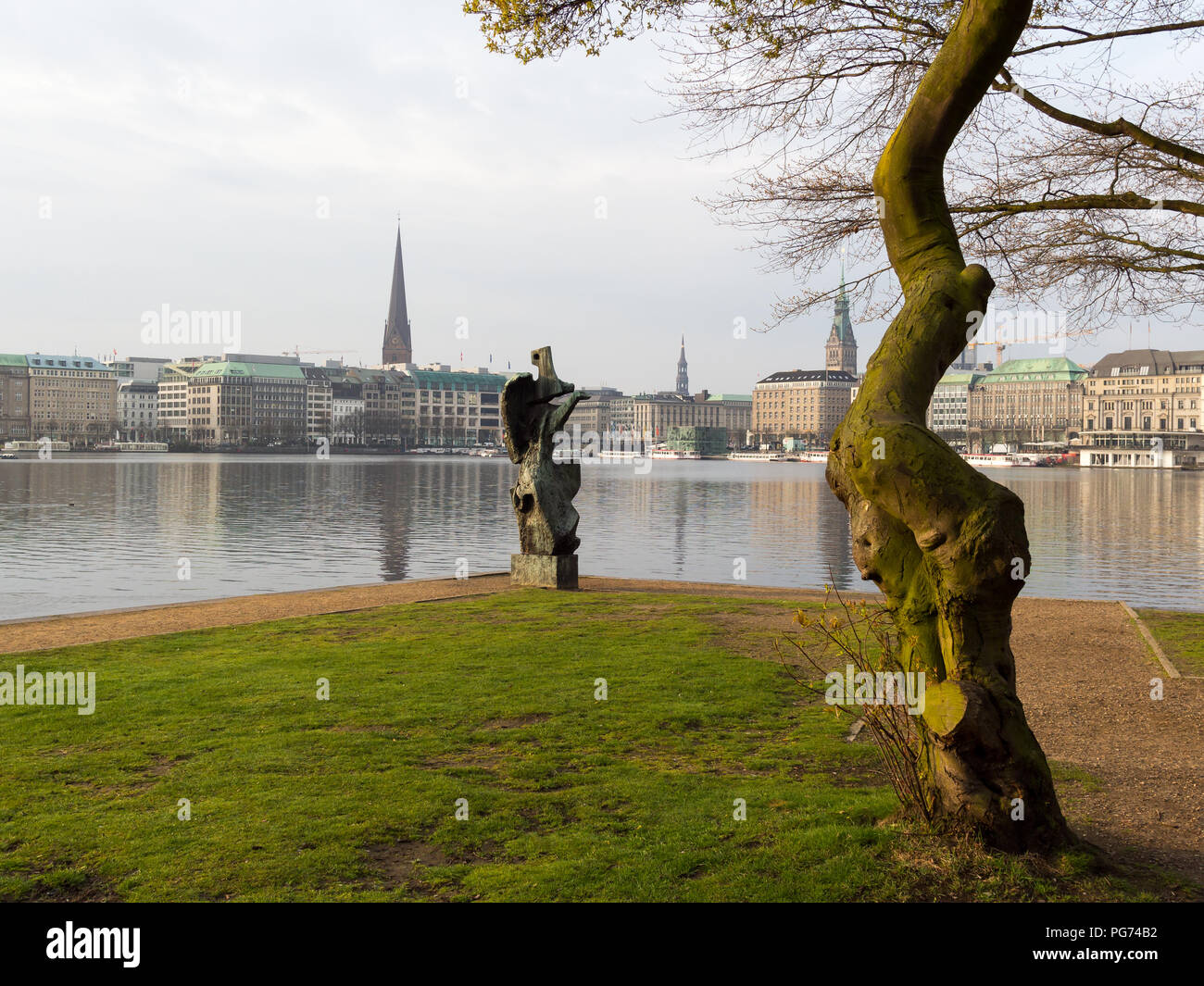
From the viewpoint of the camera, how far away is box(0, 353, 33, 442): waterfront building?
185 metres

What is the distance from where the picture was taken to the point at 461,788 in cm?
683

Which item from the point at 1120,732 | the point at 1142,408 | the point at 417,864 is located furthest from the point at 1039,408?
the point at 417,864

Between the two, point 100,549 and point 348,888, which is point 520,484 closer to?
point 348,888

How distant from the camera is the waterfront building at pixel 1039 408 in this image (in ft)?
614

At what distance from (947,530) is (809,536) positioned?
33109mm

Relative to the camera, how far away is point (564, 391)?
63.8 feet

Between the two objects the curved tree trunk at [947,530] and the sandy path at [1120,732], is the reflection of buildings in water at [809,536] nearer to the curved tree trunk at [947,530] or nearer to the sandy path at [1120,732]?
the sandy path at [1120,732]

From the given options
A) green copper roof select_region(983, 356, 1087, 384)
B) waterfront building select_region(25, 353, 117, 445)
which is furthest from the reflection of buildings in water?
waterfront building select_region(25, 353, 117, 445)

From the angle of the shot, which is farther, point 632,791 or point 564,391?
point 564,391

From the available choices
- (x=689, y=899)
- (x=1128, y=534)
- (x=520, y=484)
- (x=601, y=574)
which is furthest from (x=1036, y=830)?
(x=1128, y=534)

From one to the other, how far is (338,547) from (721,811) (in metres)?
25.9

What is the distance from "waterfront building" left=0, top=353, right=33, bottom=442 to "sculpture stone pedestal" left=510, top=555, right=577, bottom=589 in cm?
19347

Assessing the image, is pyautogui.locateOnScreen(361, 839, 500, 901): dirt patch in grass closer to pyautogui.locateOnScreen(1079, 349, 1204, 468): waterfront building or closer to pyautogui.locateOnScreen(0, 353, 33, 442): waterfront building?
pyautogui.locateOnScreen(1079, 349, 1204, 468): waterfront building

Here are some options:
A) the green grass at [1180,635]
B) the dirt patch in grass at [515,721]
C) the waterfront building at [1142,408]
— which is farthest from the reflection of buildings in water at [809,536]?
the waterfront building at [1142,408]
